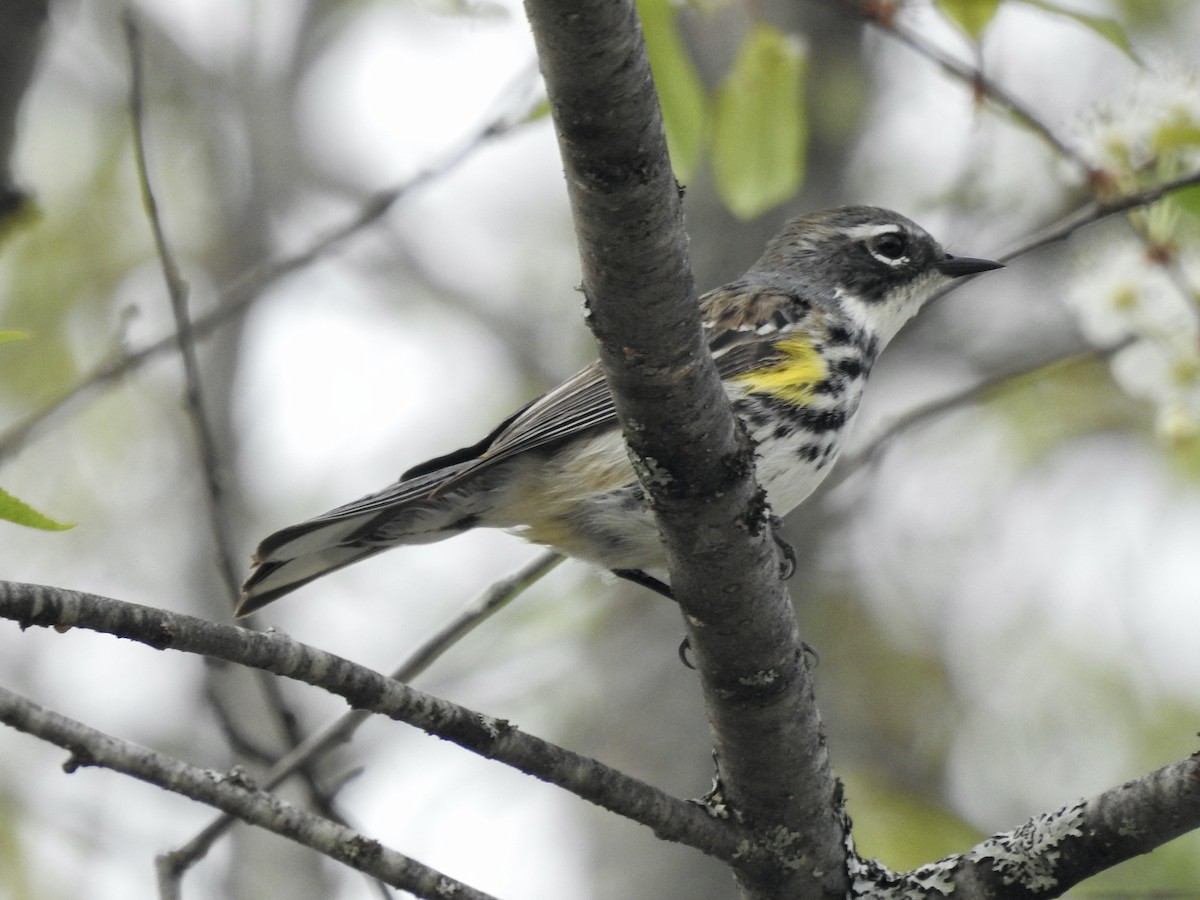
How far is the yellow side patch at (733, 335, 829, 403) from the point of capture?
444cm

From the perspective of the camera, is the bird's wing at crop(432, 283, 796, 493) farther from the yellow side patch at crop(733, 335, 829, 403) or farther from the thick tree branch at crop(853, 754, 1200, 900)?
the thick tree branch at crop(853, 754, 1200, 900)

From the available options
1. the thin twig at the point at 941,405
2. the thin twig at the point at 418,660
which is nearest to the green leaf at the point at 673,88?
the thin twig at the point at 418,660

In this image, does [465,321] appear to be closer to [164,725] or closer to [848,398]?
[164,725]

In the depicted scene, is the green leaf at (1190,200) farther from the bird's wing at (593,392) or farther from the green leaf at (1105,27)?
the bird's wing at (593,392)

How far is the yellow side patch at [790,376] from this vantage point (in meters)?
4.44

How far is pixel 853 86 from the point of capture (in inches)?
280

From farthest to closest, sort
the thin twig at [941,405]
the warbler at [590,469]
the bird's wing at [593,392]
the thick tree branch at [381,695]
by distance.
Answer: the thin twig at [941,405]
the bird's wing at [593,392]
the warbler at [590,469]
the thick tree branch at [381,695]

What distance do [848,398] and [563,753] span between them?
2.26 meters

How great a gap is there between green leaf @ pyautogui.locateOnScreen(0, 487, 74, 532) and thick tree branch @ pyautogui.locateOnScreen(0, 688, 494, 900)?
28 cm

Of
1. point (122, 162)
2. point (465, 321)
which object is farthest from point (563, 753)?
point (122, 162)

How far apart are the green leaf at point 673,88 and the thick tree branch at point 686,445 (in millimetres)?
1159

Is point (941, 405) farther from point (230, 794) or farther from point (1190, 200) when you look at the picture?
point (230, 794)

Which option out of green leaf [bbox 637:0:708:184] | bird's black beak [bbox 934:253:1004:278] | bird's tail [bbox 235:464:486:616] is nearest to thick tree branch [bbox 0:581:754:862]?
bird's tail [bbox 235:464:486:616]

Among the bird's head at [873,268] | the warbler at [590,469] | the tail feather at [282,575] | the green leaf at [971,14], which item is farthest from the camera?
the bird's head at [873,268]
